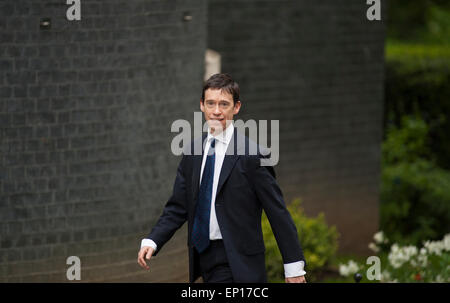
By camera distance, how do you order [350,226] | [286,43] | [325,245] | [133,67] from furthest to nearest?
[350,226] < [286,43] < [325,245] < [133,67]

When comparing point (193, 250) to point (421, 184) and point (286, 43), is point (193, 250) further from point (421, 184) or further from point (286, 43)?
point (421, 184)

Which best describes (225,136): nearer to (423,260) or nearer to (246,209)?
(246,209)

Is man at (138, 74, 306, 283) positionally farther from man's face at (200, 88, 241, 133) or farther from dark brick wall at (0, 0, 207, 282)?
dark brick wall at (0, 0, 207, 282)

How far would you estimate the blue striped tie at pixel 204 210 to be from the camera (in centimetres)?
520

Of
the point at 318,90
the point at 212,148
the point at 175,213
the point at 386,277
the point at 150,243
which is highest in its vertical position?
the point at 318,90

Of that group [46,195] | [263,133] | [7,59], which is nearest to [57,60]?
[7,59]

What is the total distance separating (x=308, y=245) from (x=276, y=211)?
180 inches

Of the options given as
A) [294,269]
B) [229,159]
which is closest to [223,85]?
[229,159]

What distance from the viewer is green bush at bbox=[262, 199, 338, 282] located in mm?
9180

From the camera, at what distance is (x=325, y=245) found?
9773 mm

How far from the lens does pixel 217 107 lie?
5.15m

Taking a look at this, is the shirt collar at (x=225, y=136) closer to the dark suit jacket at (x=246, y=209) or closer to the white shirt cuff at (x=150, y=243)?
the dark suit jacket at (x=246, y=209)

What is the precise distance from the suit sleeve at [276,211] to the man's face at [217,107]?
0.94 feet

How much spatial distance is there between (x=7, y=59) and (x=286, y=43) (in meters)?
4.08
